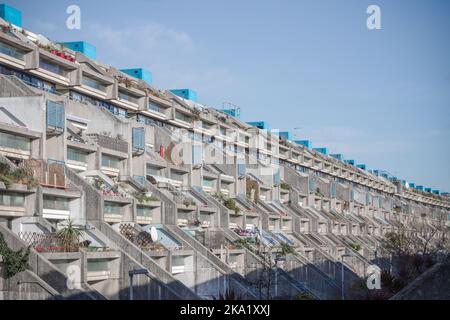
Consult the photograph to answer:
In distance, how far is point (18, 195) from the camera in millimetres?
35594

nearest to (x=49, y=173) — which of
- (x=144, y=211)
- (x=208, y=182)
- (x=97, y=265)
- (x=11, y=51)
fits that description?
(x=97, y=265)

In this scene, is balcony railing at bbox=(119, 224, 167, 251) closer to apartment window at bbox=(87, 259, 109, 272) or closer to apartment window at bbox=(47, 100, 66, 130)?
apartment window at bbox=(87, 259, 109, 272)

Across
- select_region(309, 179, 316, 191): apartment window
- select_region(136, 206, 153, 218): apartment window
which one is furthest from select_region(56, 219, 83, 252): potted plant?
select_region(309, 179, 316, 191): apartment window

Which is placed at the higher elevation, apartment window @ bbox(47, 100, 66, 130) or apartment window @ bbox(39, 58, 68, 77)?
apartment window @ bbox(39, 58, 68, 77)

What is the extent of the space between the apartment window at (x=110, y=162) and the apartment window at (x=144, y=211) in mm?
4043

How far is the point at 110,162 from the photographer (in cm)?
4922

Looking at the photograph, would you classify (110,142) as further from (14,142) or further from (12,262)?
(12,262)

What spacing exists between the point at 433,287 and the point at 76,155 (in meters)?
29.7

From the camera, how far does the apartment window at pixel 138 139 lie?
52062 mm

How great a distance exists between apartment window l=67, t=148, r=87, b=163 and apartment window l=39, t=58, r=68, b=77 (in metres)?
8.41

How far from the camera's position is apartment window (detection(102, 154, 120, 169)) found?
159 feet

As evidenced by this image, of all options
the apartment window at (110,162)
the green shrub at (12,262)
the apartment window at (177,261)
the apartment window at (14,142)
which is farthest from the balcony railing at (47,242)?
the apartment window at (110,162)

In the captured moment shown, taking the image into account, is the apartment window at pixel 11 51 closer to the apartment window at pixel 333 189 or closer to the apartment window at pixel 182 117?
the apartment window at pixel 182 117
